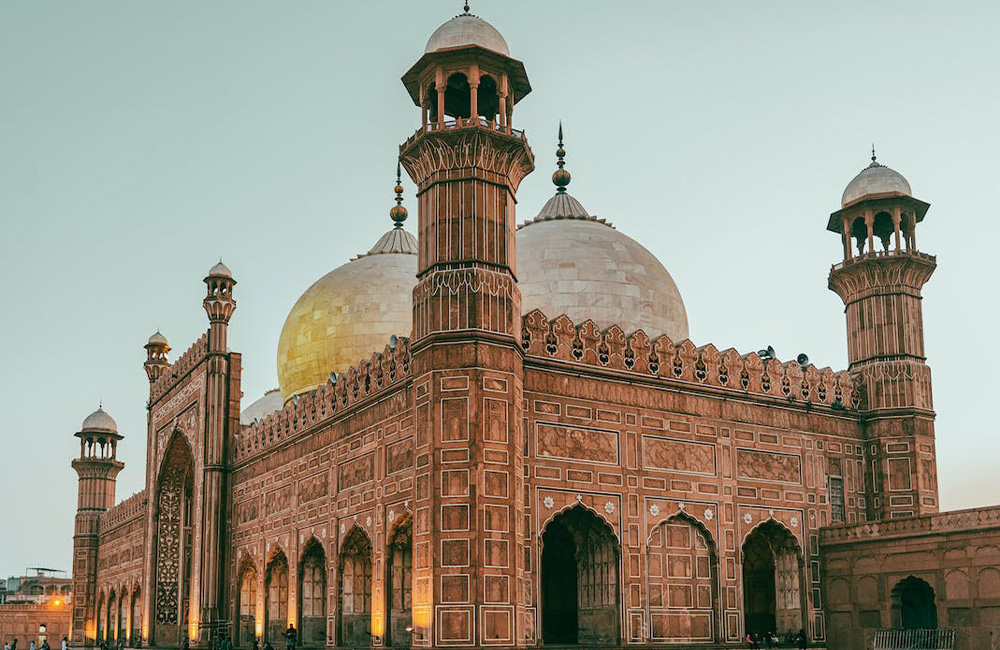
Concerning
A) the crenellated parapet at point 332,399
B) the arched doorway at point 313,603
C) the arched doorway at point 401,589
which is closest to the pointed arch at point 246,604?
the crenellated parapet at point 332,399

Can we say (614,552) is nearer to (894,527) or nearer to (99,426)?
(894,527)

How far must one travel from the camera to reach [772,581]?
22.2 m

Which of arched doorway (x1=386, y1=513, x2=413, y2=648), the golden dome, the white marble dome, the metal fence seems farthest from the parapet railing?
the golden dome

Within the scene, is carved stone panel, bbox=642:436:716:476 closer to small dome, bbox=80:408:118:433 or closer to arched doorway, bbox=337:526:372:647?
arched doorway, bbox=337:526:372:647

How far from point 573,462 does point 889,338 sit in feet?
25.6

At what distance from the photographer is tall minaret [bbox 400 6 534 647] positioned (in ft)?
52.0

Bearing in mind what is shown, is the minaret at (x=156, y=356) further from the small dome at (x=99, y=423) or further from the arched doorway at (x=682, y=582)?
the arched doorway at (x=682, y=582)

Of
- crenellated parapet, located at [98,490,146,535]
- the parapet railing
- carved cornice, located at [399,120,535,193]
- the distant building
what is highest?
carved cornice, located at [399,120,535,193]

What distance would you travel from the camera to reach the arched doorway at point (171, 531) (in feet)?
104

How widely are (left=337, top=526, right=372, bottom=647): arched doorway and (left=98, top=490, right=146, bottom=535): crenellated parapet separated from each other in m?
15.3

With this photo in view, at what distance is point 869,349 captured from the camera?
2234cm

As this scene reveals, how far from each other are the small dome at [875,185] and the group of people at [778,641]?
27.9 feet

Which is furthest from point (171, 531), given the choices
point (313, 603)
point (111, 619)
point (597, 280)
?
point (597, 280)

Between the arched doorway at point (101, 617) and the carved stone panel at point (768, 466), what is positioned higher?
the carved stone panel at point (768, 466)
